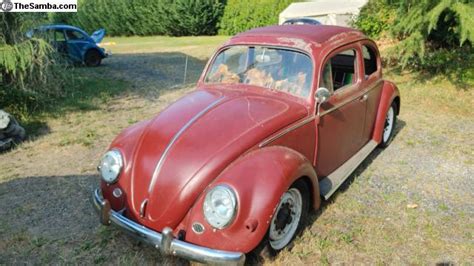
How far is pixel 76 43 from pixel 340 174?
11812mm

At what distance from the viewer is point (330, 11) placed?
1627cm

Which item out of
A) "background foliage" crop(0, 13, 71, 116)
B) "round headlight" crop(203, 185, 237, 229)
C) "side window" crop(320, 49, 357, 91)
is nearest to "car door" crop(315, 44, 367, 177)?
"side window" crop(320, 49, 357, 91)

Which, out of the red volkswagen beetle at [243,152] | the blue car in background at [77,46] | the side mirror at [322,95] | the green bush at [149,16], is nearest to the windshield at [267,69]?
the red volkswagen beetle at [243,152]

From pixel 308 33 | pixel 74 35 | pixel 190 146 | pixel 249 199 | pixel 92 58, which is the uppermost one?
pixel 308 33

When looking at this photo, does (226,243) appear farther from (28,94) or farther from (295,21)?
(295,21)

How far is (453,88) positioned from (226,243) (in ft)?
25.3

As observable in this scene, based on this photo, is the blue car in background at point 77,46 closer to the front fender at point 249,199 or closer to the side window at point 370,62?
the side window at point 370,62

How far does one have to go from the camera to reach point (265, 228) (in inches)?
105

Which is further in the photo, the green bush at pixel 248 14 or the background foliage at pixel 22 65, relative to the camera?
the green bush at pixel 248 14

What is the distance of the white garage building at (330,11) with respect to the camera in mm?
15388

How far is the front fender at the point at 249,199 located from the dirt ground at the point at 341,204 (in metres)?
0.56

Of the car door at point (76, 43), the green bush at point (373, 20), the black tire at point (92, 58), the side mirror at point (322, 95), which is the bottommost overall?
the black tire at point (92, 58)

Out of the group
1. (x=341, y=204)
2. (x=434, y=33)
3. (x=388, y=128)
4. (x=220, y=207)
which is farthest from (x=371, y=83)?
(x=434, y=33)

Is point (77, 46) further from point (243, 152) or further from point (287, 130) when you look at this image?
point (243, 152)
